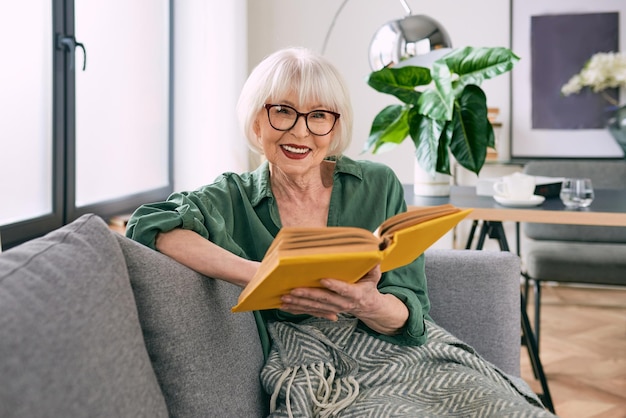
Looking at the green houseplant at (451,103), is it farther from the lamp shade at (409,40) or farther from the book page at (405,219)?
the book page at (405,219)

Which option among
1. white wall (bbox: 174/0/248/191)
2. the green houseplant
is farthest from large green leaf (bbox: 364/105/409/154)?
white wall (bbox: 174/0/248/191)

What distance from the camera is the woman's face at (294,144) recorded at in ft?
5.15

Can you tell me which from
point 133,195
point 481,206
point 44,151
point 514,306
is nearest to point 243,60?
point 133,195

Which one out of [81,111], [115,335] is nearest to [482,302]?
[115,335]

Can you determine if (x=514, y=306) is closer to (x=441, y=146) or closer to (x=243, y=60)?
(x=441, y=146)

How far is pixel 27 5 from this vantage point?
244 cm

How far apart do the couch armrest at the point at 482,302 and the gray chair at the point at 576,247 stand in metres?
1.19

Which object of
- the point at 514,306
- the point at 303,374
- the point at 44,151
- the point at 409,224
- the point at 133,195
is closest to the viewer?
the point at 409,224

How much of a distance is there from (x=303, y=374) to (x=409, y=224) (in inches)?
16.9

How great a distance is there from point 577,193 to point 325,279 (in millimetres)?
1481

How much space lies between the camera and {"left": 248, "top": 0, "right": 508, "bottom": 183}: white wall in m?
4.49

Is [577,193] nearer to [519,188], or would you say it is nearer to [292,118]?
[519,188]

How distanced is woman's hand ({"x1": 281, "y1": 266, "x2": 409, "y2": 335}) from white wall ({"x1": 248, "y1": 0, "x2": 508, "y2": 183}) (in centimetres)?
308

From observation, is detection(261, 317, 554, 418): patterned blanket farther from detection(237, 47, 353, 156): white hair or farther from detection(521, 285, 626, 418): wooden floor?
detection(521, 285, 626, 418): wooden floor
